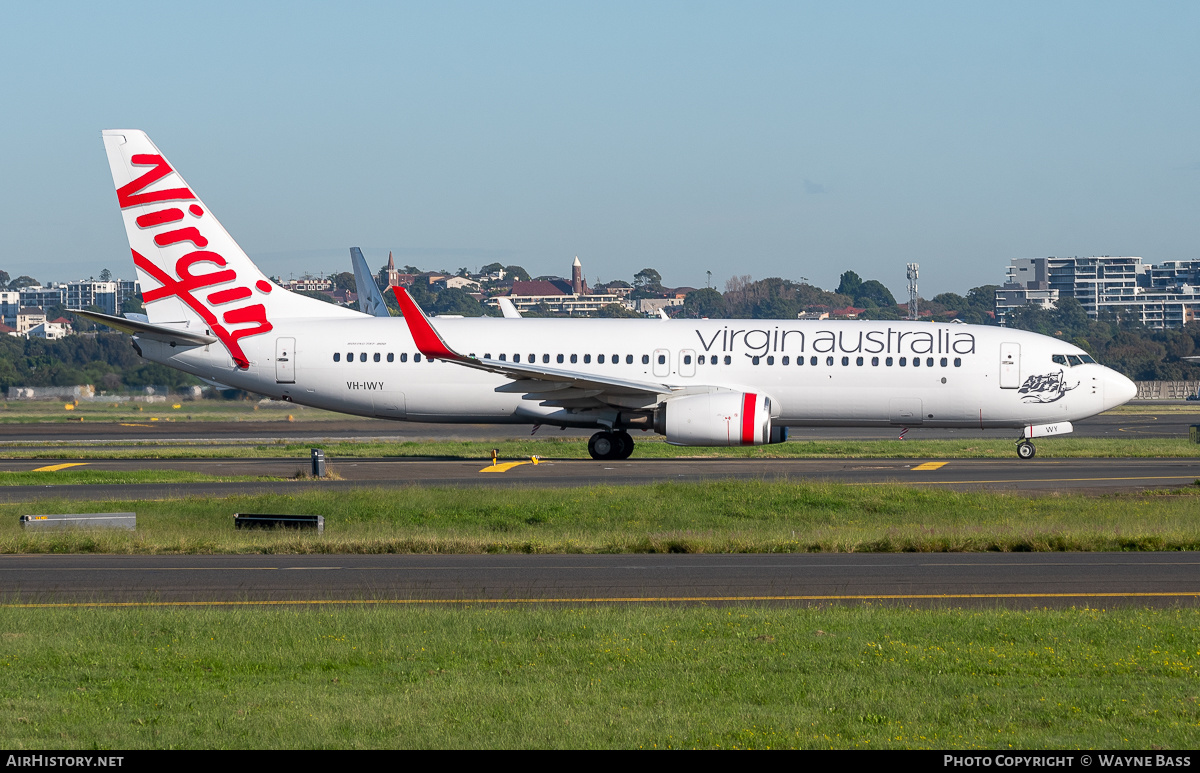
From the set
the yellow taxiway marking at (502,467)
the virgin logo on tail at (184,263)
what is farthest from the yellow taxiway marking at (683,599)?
the virgin logo on tail at (184,263)

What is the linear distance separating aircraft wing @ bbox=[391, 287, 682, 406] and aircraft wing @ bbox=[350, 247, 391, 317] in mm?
17422

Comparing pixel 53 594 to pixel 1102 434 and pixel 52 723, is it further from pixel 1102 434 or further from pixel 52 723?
Result: pixel 1102 434

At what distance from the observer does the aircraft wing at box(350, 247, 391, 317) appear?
52.5 meters

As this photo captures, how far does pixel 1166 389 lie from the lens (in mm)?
112125

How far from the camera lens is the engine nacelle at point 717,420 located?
33.8m

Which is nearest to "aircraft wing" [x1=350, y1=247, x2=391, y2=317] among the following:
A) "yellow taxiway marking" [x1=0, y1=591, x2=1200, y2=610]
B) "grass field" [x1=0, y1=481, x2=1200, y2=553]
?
"grass field" [x1=0, y1=481, x2=1200, y2=553]

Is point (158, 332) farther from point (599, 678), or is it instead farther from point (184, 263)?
point (599, 678)

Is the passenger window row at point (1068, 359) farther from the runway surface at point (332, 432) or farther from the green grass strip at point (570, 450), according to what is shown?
the runway surface at point (332, 432)

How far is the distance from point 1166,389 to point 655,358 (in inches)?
3583

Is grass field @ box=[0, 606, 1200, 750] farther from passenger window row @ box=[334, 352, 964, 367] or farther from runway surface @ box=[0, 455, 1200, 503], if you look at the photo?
passenger window row @ box=[334, 352, 964, 367]

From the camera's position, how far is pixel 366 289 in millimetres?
54312

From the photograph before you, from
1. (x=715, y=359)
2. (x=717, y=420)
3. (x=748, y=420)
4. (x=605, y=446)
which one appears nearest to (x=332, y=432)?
(x=605, y=446)

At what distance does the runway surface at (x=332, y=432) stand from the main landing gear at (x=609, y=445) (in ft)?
34.4
